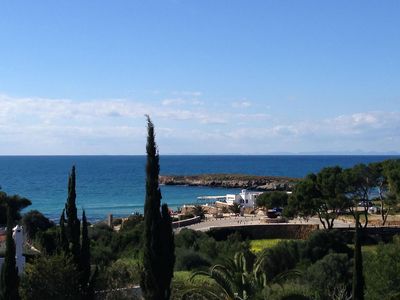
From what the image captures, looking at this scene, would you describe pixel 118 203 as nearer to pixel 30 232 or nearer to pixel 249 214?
pixel 249 214

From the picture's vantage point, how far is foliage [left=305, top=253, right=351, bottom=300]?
22208 mm

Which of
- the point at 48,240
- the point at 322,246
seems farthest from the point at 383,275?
the point at 48,240

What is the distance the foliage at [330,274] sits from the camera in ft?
72.9

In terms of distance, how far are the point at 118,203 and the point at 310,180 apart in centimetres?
5131

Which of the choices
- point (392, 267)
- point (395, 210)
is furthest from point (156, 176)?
point (395, 210)

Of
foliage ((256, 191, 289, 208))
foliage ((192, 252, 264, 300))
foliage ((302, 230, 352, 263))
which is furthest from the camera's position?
foliage ((256, 191, 289, 208))

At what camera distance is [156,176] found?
17.2 m

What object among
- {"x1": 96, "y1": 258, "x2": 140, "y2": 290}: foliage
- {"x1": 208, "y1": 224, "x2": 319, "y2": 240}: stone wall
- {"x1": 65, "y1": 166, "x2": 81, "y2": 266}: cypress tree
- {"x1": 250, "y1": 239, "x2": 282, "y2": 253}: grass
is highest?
{"x1": 65, "y1": 166, "x2": 81, "y2": 266}: cypress tree

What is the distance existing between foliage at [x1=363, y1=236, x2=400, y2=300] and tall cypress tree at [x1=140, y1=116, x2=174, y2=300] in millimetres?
7263

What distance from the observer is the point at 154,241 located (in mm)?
16938

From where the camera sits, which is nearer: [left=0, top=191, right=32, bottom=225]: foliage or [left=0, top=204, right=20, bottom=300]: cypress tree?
[left=0, top=204, right=20, bottom=300]: cypress tree

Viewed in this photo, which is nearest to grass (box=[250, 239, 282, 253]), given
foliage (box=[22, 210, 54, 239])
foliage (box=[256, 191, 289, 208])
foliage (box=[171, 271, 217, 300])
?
foliage (box=[22, 210, 54, 239])

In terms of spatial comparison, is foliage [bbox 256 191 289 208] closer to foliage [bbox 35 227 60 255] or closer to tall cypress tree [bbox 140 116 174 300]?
foliage [bbox 35 227 60 255]

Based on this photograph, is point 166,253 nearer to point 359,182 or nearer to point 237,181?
point 359,182
